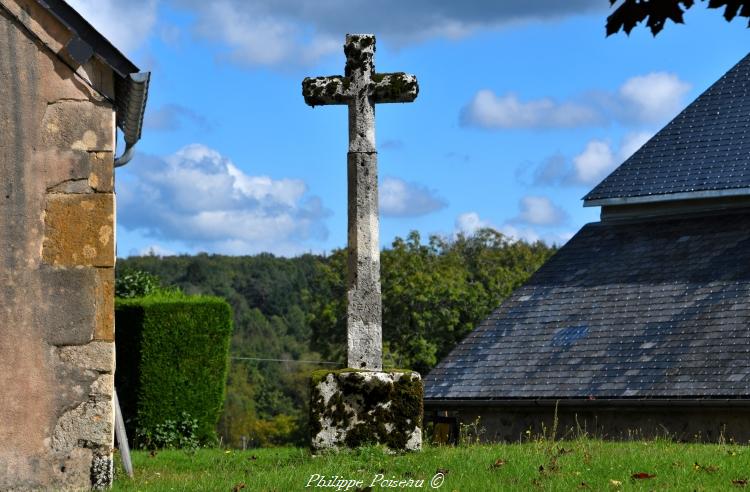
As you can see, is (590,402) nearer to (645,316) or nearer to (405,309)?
(645,316)

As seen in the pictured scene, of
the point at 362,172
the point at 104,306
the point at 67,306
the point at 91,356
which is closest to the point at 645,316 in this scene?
the point at 362,172

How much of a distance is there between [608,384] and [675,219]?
473 centimetres

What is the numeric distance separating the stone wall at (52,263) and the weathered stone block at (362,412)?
190 cm

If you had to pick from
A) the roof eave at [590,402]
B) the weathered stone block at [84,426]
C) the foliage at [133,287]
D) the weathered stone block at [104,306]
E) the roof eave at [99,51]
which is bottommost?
the roof eave at [590,402]

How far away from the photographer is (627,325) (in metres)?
20.0

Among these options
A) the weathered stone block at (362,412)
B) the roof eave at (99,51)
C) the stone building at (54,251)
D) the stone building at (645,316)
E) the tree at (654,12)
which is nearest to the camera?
the tree at (654,12)

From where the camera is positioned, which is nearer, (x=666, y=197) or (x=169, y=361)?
(x=169, y=361)

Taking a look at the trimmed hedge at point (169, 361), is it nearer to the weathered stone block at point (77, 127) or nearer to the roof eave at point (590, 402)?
the roof eave at point (590, 402)

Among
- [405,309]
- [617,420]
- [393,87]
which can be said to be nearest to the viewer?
[393,87]

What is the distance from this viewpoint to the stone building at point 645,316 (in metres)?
18.3

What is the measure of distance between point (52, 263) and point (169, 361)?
30.6 ft

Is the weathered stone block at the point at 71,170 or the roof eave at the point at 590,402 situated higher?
the weathered stone block at the point at 71,170

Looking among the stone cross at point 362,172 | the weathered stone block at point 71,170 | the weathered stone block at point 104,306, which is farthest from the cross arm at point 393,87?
the weathered stone block at point 104,306

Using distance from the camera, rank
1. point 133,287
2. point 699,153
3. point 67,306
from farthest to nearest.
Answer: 1. point 133,287
2. point 699,153
3. point 67,306
